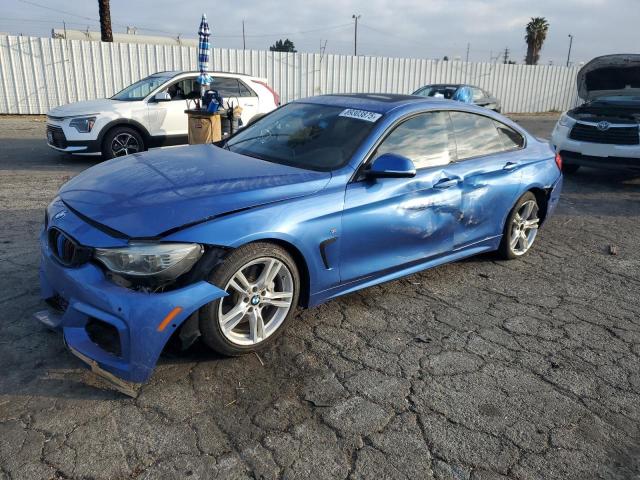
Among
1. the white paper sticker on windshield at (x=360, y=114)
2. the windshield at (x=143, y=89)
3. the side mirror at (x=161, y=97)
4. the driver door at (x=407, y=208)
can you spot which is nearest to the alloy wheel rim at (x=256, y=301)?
the driver door at (x=407, y=208)

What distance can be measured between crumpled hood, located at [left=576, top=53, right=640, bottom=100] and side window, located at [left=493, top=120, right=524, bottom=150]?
5185mm

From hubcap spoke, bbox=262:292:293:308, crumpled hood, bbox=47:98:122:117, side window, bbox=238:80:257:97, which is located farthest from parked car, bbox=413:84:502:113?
hubcap spoke, bbox=262:292:293:308

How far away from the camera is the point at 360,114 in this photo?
154 inches

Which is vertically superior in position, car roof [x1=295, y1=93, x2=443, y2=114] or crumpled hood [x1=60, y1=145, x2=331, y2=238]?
car roof [x1=295, y1=93, x2=443, y2=114]

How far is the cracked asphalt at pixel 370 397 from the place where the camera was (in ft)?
7.70

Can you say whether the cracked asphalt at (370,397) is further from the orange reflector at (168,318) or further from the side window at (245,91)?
the side window at (245,91)

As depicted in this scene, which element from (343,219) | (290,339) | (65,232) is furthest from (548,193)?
(65,232)

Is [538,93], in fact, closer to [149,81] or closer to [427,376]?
[149,81]

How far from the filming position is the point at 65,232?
2869 millimetres

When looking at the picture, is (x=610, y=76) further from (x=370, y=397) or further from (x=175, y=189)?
(x=175, y=189)

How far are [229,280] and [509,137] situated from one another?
10.8ft

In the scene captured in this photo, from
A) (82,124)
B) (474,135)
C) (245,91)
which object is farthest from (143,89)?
(474,135)

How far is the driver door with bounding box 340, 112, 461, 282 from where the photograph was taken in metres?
3.43

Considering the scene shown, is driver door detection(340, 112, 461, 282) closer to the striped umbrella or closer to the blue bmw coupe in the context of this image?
the blue bmw coupe
